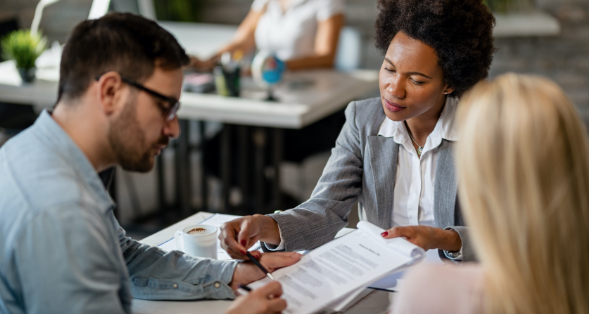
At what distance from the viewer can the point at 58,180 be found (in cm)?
89

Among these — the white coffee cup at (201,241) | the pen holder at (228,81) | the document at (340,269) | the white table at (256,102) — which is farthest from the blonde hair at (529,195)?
the pen holder at (228,81)

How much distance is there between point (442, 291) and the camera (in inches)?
30.9

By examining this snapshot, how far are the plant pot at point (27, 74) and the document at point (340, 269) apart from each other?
2.15 metres

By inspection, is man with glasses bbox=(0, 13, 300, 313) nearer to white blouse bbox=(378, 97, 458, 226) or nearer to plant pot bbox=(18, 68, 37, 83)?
white blouse bbox=(378, 97, 458, 226)

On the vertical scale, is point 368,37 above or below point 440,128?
below

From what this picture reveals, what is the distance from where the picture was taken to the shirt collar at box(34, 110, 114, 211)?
950mm

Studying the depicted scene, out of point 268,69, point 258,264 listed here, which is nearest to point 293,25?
point 268,69

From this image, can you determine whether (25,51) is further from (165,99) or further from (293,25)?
(165,99)

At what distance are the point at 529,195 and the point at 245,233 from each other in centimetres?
68

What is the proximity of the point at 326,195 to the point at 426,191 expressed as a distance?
0.25 m

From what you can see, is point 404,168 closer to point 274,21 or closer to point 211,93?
point 211,93

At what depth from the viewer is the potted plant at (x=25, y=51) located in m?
2.77

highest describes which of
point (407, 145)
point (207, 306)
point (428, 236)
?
point (407, 145)

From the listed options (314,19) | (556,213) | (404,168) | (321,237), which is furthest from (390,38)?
(314,19)
